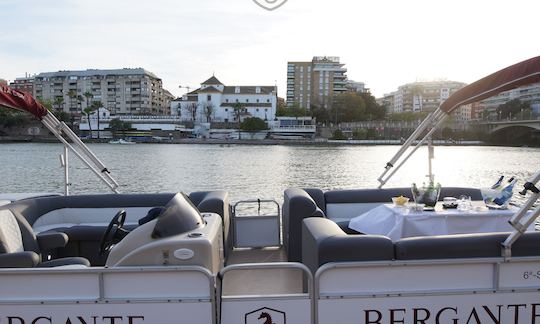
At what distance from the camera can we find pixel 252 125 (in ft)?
304

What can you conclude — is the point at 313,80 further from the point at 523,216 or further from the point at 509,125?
the point at 523,216

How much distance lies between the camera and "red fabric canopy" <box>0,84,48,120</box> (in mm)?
4578

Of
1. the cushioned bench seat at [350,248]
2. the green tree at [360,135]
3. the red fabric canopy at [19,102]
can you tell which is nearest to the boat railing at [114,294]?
the cushioned bench seat at [350,248]

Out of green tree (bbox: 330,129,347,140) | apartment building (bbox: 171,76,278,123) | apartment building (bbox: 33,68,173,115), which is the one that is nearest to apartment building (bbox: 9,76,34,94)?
apartment building (bbox: 33,68,173,115)

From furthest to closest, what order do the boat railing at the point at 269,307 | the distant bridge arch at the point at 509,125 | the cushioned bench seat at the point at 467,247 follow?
the distant bridge arch at the point at 509,125
the cushioned bench seat at the point at 467,247
the boat railing at the point at 269,307

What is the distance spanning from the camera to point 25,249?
4.11 meters

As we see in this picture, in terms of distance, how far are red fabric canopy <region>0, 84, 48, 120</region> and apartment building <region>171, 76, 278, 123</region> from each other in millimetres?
96680

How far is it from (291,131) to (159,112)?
163 feet

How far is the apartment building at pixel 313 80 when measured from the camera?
12112cm

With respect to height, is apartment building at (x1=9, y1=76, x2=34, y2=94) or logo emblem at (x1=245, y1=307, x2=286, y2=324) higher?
apartment building at (x1=9, y1=76, x2=34, y2=94)

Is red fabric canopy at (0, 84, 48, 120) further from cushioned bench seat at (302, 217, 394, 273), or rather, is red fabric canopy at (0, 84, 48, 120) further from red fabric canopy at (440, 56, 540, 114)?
red fabric canopy at (440, 56, 540, 114)

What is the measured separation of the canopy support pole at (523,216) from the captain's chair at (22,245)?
3235 millimetres

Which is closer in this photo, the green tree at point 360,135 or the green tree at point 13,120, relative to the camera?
the green tree at point 13,120

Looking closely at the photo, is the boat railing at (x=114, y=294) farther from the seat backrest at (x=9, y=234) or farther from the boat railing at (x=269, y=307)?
the seat backrest at (x=9, y=234)
